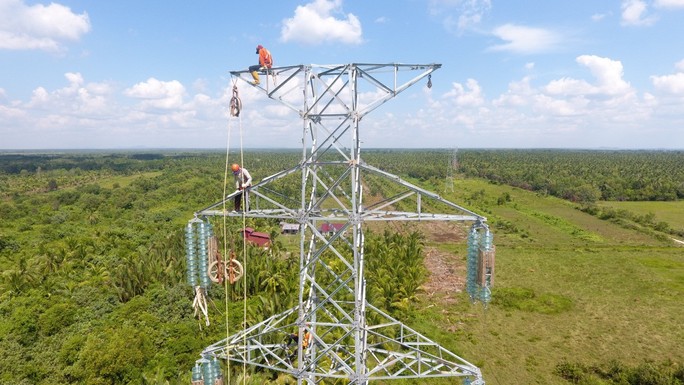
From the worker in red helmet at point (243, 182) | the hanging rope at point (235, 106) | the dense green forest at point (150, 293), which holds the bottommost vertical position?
the dense green forest at point (150, 293)

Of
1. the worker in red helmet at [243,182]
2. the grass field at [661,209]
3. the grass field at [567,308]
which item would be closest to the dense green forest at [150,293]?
the grass field at [567,308]

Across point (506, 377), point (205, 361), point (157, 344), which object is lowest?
point (506, 377)

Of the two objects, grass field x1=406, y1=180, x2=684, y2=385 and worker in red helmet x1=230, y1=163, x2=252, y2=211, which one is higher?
worker in red helmet x1=230, y1=163, x2=252, y2=211

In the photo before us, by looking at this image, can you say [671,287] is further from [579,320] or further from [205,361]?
[205,361]

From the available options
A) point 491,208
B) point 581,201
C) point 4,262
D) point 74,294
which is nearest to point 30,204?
point 4,262

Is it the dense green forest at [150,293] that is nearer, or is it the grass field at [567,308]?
the dense green forest at [150,293]

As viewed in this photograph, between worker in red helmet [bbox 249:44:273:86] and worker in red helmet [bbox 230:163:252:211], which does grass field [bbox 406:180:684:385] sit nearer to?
worker in red helmet [bbox 230:163:252:211]

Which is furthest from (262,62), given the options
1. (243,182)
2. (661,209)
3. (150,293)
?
(661,209)

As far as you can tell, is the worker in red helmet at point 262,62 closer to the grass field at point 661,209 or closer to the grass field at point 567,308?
the grass field at point 567,308

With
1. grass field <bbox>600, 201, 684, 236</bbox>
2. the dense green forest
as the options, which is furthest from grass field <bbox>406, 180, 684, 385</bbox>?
grass field <bbox>600, 201, 684, 236</bbox>
